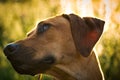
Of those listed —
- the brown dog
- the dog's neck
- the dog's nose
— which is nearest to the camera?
the dog's nose

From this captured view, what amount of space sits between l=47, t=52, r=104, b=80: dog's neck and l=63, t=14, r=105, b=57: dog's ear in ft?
0.31

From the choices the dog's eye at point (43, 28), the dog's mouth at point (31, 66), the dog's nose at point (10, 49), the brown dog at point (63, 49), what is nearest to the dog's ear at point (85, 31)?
the brown dog at point (63, 49)

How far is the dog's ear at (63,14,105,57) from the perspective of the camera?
475 centimetres

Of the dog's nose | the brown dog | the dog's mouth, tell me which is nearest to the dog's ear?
the brown dog

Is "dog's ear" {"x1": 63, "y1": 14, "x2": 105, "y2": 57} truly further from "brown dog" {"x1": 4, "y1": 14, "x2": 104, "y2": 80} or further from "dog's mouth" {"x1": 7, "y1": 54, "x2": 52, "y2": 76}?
"dog's mouth" {"x1": 7, "y1": 54, "x2": 52, "y2": 76}

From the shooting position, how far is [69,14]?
4910 millimetres

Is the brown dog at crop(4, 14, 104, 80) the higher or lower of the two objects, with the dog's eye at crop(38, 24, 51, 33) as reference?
lower

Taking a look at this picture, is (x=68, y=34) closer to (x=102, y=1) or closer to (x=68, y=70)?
(x=68, y=70)

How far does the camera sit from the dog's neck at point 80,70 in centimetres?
471

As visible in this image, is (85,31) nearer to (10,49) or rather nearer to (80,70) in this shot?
(80,70)

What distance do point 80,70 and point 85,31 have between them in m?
0.38

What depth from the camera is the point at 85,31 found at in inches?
190

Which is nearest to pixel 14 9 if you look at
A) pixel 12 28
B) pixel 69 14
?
pixel 12 28

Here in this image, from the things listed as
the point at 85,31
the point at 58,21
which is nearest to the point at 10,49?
the point at 58,21
